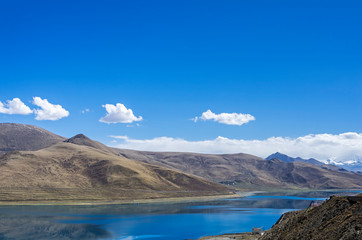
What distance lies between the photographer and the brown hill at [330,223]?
2755cm

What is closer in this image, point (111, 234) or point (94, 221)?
point (111, 234)

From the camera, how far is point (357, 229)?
26500 millimetres

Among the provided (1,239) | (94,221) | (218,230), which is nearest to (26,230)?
(1,239)

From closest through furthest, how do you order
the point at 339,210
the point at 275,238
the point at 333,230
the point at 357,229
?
the point at 357,229
the point at 333,230
the point at 339,210
the point at 275,238

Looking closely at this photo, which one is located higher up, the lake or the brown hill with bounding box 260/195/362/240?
the brown hill with bounding box 260/195/362/240

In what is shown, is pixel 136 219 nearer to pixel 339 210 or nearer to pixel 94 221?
pixel 94 221

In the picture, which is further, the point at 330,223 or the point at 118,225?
the point at 118,225

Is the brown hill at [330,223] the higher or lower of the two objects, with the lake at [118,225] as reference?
higher

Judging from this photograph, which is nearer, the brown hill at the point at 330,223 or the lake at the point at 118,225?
the brown hill at the point at 330,223

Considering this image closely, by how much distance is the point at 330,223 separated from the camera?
30594 mm

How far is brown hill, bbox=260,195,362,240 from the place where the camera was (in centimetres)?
2755

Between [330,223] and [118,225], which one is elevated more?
[330,223]

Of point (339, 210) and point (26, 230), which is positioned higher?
point (339, 210)

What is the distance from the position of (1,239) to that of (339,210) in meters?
88.7
